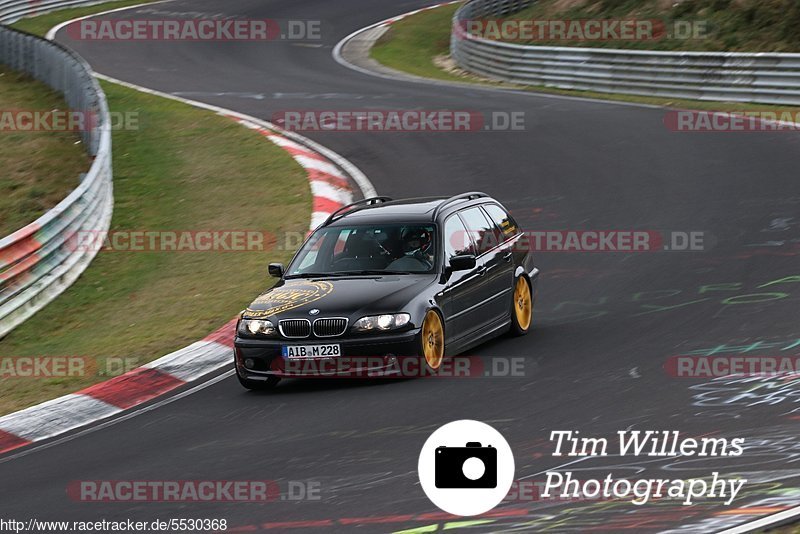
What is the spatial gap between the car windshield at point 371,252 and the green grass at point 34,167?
7151 mm

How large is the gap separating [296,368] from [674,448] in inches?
145

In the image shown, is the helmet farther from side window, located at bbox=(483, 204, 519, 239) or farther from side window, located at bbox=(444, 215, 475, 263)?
side window, located at bbox=(483, 204, 519, 239)

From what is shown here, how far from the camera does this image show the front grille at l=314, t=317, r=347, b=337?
34.5 ft

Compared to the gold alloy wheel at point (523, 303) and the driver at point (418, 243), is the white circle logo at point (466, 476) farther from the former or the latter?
the gold alloy wheel at point (523, 303)

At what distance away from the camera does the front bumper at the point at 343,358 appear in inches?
412

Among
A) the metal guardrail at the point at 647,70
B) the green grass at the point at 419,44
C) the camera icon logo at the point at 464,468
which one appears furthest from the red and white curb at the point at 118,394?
the green grass at the point at 419,44

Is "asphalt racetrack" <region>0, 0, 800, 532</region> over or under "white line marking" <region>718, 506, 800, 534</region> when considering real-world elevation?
under

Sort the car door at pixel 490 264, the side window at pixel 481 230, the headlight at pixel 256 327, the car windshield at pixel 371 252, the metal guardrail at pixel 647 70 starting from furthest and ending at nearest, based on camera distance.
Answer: the metal guardrail at pixel 647 70, the side window at pixel 481 230, the car door at pixel 490 264, the car windshield at pixel 371 252, the headlight at pixel 256 327

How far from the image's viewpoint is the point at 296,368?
10609mm

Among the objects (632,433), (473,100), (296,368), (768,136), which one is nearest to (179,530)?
(632,433)

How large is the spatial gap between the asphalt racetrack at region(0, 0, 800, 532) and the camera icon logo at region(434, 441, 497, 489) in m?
0.22

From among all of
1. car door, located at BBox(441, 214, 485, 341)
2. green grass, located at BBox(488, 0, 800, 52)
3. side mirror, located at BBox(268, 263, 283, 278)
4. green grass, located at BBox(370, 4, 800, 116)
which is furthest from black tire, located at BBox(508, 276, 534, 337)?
green grass, located at BBox(488, 0, 800, 52)

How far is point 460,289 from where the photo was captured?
448 inches

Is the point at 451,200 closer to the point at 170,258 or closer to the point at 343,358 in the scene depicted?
the point at 343,358
